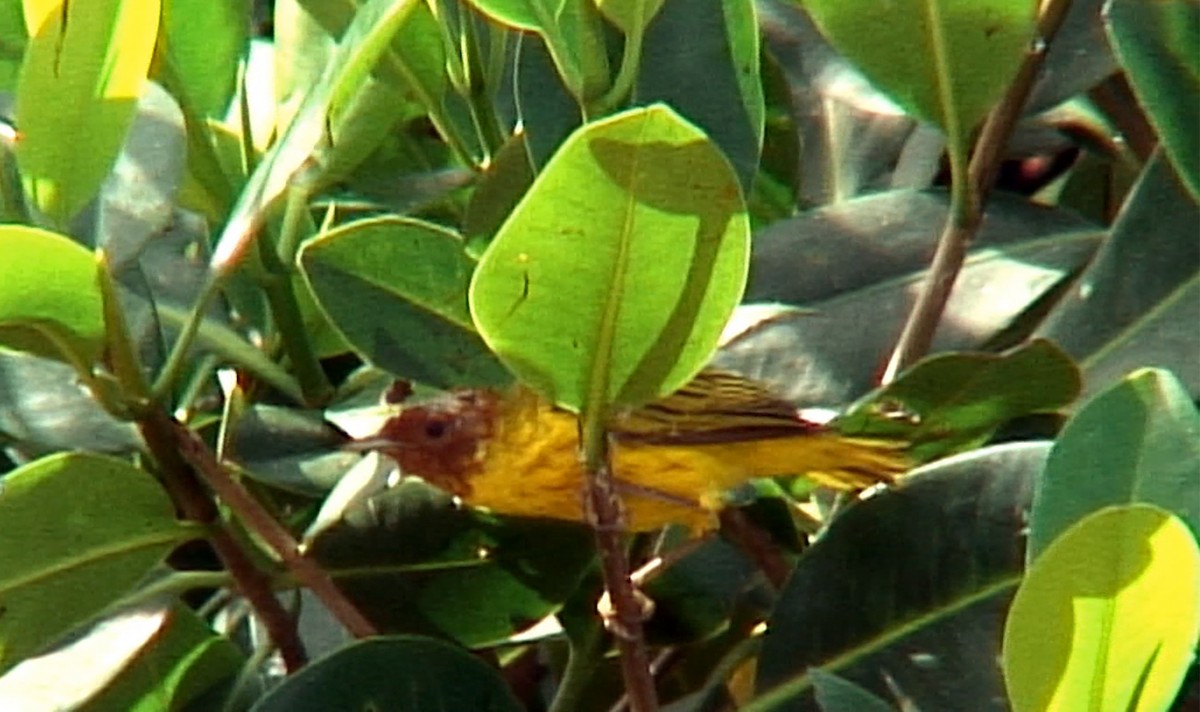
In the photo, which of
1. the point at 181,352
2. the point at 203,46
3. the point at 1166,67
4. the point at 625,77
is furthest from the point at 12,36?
the point at 1166,67

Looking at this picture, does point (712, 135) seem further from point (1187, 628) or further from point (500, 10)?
point (1187, 628)

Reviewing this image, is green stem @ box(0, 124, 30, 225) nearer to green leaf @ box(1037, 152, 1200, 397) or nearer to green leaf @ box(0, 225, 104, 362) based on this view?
green leaf @ box(0, 225, 104, 362)

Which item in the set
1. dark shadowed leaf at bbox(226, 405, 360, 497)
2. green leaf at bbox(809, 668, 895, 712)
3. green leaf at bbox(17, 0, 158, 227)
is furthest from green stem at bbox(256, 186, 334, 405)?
green leaf at bbox(809, 668, 895, 712)

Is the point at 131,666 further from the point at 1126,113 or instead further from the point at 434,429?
the point at 1126,113

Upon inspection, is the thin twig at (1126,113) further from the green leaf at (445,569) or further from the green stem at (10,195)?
the green stem at (10,195)

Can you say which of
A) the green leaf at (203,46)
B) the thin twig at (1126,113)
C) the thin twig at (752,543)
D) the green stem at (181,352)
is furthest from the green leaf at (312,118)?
the thin twig at (1126,113)
